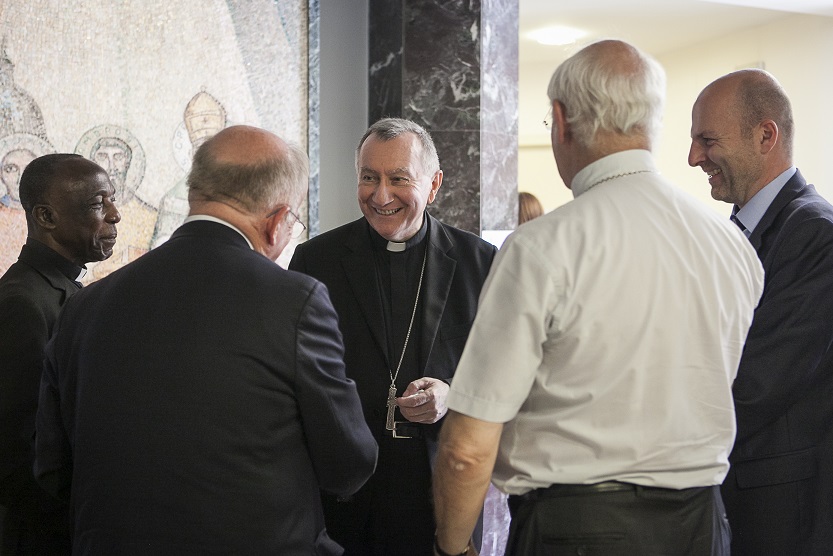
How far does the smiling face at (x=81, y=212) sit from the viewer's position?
7.39 feet

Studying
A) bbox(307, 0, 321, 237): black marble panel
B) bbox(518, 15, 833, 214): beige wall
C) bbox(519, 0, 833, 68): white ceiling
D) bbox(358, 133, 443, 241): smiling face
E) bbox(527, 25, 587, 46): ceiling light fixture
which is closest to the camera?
bbox(358, 133, 443, 241): smiling face

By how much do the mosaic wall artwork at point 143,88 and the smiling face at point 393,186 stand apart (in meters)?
1.08

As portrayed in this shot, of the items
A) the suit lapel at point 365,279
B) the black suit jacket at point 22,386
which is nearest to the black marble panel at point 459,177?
the suit lapel at point 365,279

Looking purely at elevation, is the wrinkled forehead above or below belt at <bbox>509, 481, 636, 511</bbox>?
above

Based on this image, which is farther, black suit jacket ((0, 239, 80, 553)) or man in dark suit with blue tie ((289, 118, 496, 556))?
man in dark suit with blue tie ((289, 118, 496, 556))

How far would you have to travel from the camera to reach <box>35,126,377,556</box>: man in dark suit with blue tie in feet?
5.08

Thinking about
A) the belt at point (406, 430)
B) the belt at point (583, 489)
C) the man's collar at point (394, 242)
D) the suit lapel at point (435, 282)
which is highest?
the man's collar at point (394, 242)

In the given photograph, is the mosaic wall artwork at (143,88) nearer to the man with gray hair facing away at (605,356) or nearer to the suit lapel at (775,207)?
the man with gray hair facing away at (605,356)

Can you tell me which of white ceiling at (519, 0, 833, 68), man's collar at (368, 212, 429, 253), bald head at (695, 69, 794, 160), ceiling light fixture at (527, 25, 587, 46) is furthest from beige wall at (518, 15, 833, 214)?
man's collar at (368, 212, 429, 253)

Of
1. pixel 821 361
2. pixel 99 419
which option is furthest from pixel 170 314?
pixel 821 361

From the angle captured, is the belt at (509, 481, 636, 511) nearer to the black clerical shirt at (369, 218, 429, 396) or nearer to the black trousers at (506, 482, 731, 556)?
the black trousers at (506, 482, 731, 556)

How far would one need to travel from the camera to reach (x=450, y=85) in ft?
13.6

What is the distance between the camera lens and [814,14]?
7.24 meters

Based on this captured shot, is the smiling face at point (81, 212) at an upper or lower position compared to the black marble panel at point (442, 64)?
lower
